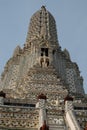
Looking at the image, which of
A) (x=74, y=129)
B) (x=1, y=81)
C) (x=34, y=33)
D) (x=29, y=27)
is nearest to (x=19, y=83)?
(x=1, y=81)

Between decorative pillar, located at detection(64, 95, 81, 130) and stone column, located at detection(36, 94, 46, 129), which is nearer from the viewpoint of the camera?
decorative pillar, located at detection(64, 95, 81, 130)

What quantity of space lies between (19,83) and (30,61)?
4.11 m

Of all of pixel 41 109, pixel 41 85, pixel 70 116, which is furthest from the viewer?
pixel 41 85

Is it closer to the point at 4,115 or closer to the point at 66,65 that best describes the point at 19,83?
the point at 66,65

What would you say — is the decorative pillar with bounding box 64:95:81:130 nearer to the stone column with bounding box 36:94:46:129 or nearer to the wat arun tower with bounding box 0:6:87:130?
the wat arun tower with bounding box 0:6:87:130

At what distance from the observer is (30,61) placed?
123 feet

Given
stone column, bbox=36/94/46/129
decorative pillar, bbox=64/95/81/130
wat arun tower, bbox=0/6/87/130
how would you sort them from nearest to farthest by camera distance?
decorative pillar, bbox=64/95/81/130, stone column, bbox=36/94/46/129, wat arun tower, bbox=0/6/87/130

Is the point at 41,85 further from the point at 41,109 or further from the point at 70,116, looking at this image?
the point at 70,116

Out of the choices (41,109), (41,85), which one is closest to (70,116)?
(41,109)

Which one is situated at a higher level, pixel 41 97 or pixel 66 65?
pixel 66 65

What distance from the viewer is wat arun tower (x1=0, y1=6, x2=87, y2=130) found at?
19.1 metres

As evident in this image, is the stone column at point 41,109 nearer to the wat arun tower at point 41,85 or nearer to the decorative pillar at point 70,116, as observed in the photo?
the wat arun tower at point 41,85

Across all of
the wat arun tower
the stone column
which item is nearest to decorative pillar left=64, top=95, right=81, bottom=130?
the wat arun tower

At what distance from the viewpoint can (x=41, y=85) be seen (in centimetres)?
3244
